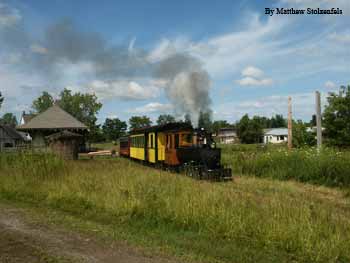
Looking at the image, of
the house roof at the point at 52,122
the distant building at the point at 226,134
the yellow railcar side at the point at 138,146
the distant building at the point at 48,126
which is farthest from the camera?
the distant building at the point at 226,134

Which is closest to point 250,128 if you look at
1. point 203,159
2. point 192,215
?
point 203,159

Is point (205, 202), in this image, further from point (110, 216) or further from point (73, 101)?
point (73, 101)

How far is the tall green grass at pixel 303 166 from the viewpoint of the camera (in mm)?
13992

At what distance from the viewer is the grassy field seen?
553 cm

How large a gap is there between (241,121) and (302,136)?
1673 inches

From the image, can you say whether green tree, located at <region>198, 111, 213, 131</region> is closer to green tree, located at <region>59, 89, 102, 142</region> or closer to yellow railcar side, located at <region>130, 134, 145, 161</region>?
yellow railcar side, located at <region>130, 134, 145, 161</region>

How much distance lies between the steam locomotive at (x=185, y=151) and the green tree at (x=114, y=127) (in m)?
99.1

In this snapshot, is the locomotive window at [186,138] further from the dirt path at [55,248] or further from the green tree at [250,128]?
the green tree at [250,128]

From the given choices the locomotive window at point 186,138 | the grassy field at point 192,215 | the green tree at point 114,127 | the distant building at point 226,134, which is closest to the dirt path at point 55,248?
the grassy field at point 192,215

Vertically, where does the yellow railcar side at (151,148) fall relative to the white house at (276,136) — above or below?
below

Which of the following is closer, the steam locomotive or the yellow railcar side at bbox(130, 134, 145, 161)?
the steam locomotive

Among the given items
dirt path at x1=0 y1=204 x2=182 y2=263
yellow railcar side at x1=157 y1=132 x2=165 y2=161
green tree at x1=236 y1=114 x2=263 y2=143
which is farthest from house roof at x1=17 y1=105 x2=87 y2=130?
green tree at x1=236 y1=114 x2=263 y2=143

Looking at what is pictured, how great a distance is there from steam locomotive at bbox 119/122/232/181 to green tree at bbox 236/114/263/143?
54466mm

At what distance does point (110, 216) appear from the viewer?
26.0 feet
